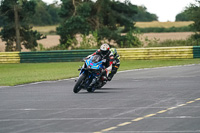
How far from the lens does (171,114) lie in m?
10.1

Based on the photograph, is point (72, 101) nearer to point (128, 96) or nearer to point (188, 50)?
point (128, 96)

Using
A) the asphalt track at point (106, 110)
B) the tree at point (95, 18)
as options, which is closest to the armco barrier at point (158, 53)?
the tree at point (95, 18)

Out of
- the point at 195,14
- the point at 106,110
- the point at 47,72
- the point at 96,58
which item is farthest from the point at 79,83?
the point at 195,14

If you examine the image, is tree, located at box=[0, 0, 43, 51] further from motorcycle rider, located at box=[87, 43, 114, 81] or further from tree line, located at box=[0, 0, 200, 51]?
motorcycle rider, located at box=[87, 43, 114, 81]

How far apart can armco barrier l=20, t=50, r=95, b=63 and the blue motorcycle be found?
19.9m

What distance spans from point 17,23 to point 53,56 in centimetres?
1791

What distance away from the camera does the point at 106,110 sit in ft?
36.3

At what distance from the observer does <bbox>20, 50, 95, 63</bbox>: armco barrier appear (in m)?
36.4

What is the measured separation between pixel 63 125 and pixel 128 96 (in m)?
5.01

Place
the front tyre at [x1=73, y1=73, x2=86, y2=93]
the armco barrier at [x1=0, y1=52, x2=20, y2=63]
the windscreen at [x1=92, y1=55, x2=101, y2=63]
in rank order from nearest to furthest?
1. the front tyre at [x1=73, y1=73, x2=86, y2=93]
2. the windscreen at [x1=92, y1=55, x2=101, y2=63]
3. the armco barrier at [x1=0, y1=52, x2=20, y2=63]

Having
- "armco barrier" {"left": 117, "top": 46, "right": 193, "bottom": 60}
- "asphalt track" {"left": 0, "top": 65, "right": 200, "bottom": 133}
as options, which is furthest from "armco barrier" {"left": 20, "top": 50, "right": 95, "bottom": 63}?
"asphalt track" {"left": 0, "top": 65, "right": 200, "bottom": 133}

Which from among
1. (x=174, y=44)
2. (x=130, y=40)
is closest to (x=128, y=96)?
(x=174, y=44)

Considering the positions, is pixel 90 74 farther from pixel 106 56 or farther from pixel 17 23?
pixel 17 23

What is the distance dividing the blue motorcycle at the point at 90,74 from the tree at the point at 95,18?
1370 inches
